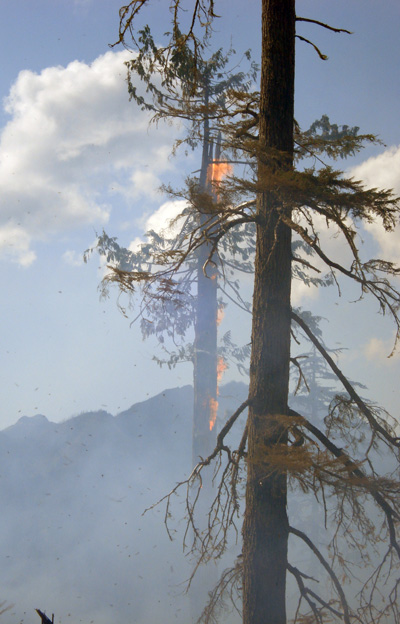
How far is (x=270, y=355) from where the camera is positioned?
5316mm

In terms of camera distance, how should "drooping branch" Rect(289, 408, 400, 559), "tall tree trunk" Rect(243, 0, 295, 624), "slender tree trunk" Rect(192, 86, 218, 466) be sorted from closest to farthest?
1. "drooping branch" Rect(289, 408, 400, 559)
2. "tall tree trunk" Rect(243, 0, 295, 624)
3. "slender tree trunk" Rect(192, 86, 218, 466)

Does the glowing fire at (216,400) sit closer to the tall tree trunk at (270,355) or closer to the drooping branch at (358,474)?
the drooping branch at (358,474)

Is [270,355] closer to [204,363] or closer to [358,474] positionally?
[358,474]

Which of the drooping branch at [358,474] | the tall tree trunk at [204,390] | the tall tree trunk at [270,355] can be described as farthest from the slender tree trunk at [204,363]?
the tall tree trunk at [270,355]

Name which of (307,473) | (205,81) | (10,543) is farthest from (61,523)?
(307,473)

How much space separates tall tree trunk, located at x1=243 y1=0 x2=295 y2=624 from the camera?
17.1 ft

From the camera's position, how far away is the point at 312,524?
57.7 ft

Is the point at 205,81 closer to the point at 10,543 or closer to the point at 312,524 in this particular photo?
the point at 312,524

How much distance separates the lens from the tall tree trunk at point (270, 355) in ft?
17.1

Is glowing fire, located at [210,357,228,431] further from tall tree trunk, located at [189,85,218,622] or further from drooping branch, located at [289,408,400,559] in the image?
drooping branch, located at [289,408,400,559]

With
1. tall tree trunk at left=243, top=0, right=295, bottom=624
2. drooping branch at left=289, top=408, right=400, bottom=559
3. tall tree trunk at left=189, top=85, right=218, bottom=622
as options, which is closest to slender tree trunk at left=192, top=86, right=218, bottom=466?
tall tree trunk at left=189, top=85, right=218, bottom=622

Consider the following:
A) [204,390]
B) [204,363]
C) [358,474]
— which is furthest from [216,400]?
[358,474]

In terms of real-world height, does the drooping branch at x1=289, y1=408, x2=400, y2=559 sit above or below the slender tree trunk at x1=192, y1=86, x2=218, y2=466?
below

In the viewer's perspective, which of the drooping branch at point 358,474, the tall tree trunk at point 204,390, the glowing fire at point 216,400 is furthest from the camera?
the glowing fire at point 216,400
